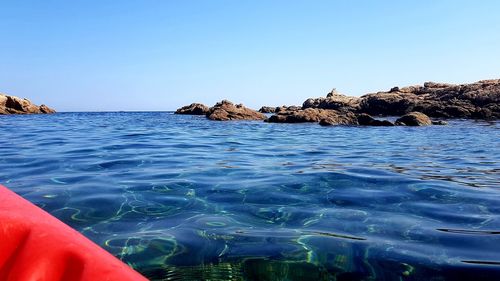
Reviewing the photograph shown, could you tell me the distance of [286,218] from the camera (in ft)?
12.0

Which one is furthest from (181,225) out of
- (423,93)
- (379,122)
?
(423,93)

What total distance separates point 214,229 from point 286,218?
2.52 feet

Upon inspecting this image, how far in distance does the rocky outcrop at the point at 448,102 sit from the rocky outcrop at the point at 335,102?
6.48 ft

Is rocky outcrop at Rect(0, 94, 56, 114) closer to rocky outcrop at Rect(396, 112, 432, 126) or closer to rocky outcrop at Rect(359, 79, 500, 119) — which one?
rocky outcrop at Rect(359, 79, 500, 119)

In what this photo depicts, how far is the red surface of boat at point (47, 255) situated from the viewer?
1269mm

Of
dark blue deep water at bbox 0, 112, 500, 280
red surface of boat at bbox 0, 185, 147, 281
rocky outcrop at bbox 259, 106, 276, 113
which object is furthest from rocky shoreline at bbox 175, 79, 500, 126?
red surface of boat at bbox 0, 185, 147, 281

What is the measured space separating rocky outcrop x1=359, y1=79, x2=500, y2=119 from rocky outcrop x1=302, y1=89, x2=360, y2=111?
1.98m

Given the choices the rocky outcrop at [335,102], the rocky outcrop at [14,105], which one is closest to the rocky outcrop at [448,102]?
the rocky outcrop at [335,102]

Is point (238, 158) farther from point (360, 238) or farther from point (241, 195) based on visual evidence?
point (360, 238)

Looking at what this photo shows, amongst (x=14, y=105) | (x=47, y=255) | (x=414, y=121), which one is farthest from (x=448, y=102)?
(x=14, y=105)

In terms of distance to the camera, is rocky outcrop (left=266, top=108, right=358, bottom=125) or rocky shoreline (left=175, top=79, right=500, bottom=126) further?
rocky outcrop (left=266, top=108, right=358, bottom=125)

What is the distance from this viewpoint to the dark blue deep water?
2.61m

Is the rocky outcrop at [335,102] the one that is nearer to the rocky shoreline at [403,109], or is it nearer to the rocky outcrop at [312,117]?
the rocky shoreline at [403,109]

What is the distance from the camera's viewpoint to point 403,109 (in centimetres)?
3666
